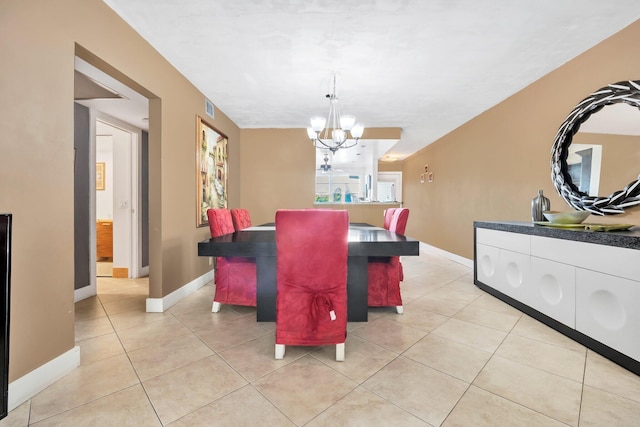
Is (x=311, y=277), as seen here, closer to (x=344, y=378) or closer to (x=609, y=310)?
(x=344, y=378)

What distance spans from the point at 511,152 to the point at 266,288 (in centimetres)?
353

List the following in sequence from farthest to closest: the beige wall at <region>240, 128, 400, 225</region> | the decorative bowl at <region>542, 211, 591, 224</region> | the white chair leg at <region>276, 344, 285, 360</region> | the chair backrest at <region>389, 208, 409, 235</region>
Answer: the beige wall at <region>240, 128, 400, 225</region> → the chair backrest at <region>389, 208, 409, 235</region> → the decorative bowl at <region>542, 211, 591, 224</region> → the white chair leg at <region>276, 344, 285, 360</region>

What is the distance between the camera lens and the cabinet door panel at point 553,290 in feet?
6.47

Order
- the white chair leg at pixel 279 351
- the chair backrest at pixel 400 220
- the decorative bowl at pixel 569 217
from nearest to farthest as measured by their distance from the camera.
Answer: the white chair leg at pixel 279 351 < the decorative bowl at pixel 569 217 < the chair backrest at pixel 400 220

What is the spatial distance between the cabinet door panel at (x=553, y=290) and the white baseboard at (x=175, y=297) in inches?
135

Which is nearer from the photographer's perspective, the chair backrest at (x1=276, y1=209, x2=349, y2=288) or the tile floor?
the tile floor

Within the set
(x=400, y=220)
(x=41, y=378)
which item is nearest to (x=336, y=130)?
(x=400, y=220)

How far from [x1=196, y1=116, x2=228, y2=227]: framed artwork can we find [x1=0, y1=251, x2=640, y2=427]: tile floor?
1.44 m

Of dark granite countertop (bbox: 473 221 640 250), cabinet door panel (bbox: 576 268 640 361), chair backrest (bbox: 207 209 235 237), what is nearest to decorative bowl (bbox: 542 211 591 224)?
dark granite countertop (bbox: 473 221 640 250)

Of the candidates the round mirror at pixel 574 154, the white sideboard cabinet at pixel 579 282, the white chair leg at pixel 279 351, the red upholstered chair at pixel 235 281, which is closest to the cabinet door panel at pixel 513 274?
the white sideboard cabinet at pixel 579 282

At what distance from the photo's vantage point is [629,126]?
205cm

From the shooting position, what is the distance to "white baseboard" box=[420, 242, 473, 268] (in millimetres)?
4398

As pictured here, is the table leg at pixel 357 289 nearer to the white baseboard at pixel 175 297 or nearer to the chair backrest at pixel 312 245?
the chair backrest at pixel 312 245

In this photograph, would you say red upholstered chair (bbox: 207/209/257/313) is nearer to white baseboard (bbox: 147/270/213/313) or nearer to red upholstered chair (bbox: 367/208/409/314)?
white baseboard (bbox: 147/270/213/313)
